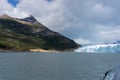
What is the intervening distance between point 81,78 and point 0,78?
94.0 feet

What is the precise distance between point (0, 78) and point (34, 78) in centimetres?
1187

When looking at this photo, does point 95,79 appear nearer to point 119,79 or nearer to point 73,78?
point 73,78

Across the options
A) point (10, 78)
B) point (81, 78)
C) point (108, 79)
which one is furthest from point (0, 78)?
point (108, 79)

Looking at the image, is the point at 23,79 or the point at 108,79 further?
the point at 23,79

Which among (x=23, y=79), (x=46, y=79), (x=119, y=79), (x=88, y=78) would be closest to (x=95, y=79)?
(x=88, y=78)

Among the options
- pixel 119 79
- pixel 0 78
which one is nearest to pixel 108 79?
pixel 119 79

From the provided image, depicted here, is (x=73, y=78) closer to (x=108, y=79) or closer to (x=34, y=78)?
(x=34, y=78)

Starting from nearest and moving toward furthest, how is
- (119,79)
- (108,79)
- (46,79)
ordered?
(119,79), (108,79), (46,79)

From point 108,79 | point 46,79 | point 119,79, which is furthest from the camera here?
point 46,79

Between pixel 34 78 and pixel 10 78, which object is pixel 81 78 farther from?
pixel 10 78

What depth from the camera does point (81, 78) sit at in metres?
108

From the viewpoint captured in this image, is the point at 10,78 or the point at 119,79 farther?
the point at 10,78

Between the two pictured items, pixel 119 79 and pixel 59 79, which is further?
pixel 59 79

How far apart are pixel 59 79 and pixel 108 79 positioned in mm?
23511
